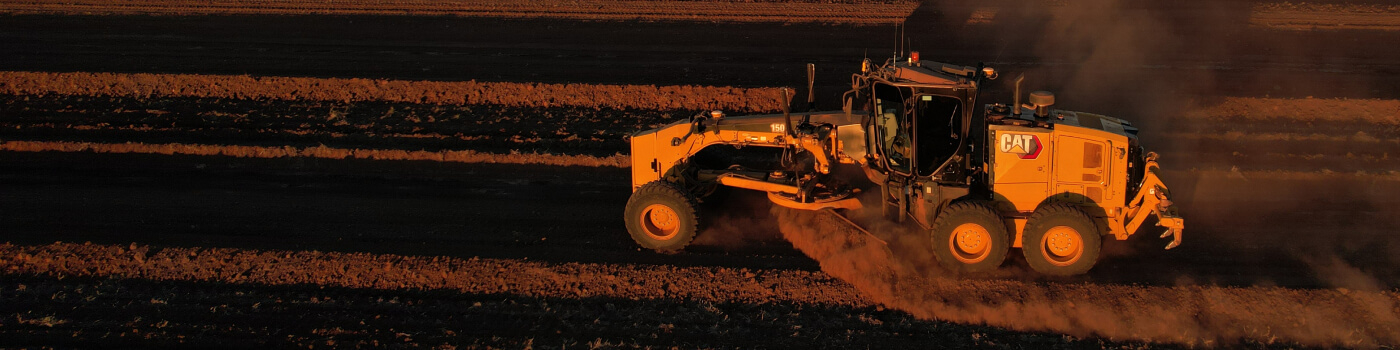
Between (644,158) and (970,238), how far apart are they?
3743 millimetres

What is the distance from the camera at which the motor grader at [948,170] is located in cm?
1082

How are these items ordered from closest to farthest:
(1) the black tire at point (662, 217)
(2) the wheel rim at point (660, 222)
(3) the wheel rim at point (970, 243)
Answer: (3) the wheel rim at point (970, 243)
(1) the black tire at point (662, 217)
(2) the wheel rim at point (660, 222)

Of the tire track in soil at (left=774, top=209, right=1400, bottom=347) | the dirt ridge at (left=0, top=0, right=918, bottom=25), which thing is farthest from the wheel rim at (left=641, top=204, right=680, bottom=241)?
the dirt ridge at (left=0, top=0, right=918, bottom=25)

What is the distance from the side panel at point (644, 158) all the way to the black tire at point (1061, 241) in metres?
4.12

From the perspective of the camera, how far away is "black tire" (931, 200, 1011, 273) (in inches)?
433

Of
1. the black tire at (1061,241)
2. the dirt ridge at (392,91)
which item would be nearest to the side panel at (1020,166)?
the black tire at (1061,241)

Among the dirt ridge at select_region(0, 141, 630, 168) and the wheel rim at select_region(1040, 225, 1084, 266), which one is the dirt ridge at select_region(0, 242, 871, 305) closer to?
the wheel rim at select_region(1040, 225, 1084, 266)

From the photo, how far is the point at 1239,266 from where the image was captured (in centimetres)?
1165

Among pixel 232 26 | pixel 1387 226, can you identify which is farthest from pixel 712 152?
pixel 232 26

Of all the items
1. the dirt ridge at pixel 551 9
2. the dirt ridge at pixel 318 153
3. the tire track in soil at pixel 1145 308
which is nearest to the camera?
the tire track in soil at pixel 1145 308

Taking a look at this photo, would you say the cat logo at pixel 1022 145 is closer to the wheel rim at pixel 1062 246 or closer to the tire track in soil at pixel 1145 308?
the wheel rim at pixel 1062 246

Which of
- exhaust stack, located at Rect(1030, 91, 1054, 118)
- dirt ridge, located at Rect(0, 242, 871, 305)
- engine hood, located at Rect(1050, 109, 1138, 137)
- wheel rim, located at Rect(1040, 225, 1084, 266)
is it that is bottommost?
dirt ridge, located at Rect(0, 242, 871, 305)

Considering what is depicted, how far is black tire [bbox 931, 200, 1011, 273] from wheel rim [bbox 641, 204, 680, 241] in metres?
2.83

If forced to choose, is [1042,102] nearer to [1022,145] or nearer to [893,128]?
[1022,145]
